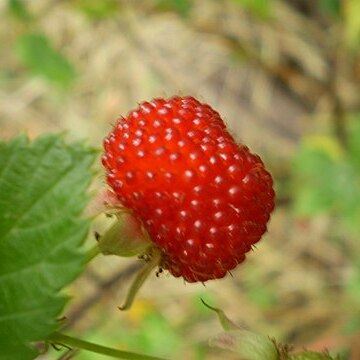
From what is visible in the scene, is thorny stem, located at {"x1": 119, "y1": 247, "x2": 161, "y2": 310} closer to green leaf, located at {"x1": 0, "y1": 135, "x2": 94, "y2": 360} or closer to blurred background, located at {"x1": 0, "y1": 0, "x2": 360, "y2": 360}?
green leaf, located at {"x1": 0, "y1": 135, "x2": 94, "y2": 360}

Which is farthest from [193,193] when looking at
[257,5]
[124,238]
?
→ [257,5]

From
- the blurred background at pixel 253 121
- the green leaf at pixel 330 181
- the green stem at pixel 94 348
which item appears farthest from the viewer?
the blurred background at pixel 253 121

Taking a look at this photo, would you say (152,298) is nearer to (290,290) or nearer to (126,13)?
(290,290)

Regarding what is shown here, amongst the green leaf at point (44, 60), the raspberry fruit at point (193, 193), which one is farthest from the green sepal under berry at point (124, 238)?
the green leaf at point (44, 60)

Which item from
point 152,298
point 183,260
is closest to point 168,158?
point 183,260

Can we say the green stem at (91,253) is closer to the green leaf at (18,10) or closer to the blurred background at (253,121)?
the blurred background at (253,121)

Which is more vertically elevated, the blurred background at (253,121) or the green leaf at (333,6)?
the green leaf at (333,6)

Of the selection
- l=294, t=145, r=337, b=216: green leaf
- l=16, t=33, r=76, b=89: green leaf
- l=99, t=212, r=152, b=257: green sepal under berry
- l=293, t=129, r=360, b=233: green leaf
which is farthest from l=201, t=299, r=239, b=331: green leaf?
l=16, t=33, r=76, b=89: green leaf
